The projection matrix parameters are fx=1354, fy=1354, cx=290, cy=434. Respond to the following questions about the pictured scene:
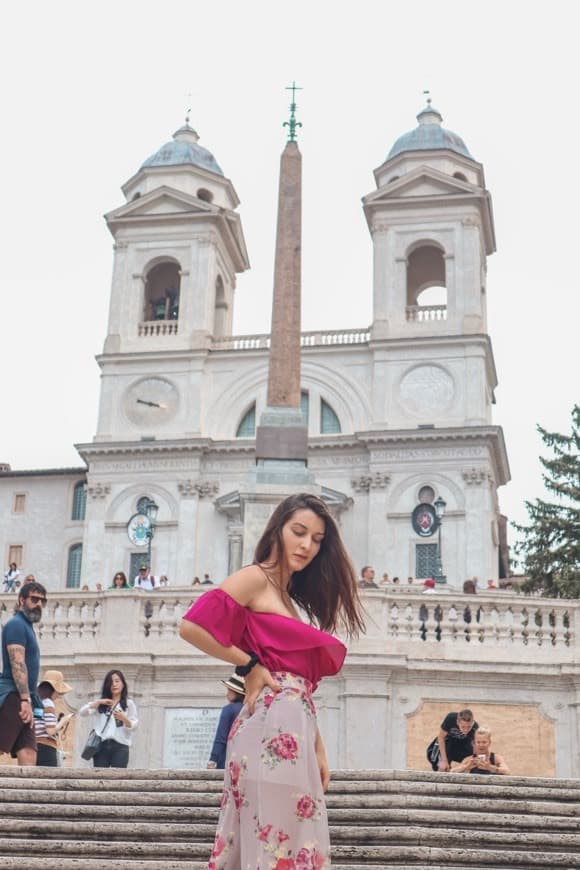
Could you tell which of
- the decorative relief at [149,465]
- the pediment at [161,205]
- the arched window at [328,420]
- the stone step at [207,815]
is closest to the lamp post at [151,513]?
the decorative relief at [149,465]

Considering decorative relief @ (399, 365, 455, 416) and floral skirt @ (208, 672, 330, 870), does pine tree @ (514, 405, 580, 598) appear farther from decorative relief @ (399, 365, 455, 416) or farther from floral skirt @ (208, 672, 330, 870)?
floral skirt @ (208, 672, 330, 870)

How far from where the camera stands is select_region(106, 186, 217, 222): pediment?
53094 mm

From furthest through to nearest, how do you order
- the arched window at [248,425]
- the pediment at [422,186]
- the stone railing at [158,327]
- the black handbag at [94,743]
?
the stone railing at [158,327], the pediment at [422,186], the arched window at [248,425], the black handbag at [94,743]

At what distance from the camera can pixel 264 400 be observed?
5000cm

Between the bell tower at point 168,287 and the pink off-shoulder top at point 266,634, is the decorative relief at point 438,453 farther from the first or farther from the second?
the pink off-shoulder top at point 266,634

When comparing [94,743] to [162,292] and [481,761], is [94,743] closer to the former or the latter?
[481,761]

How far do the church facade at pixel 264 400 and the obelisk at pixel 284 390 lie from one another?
17.4 metres

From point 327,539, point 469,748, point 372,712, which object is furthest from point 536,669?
point 327,539

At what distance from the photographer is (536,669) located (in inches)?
773

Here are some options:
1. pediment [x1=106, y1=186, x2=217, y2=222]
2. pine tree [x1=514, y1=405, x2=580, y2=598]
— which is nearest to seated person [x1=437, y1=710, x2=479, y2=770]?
pine tree [x1=514, y1=405, x2=580, y2=598]

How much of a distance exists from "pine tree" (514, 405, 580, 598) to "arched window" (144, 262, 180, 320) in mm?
17307

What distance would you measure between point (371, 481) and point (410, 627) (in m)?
27.4

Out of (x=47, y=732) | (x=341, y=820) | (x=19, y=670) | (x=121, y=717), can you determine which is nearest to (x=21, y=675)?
(x=19, y=670)

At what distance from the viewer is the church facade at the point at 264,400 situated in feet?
155
